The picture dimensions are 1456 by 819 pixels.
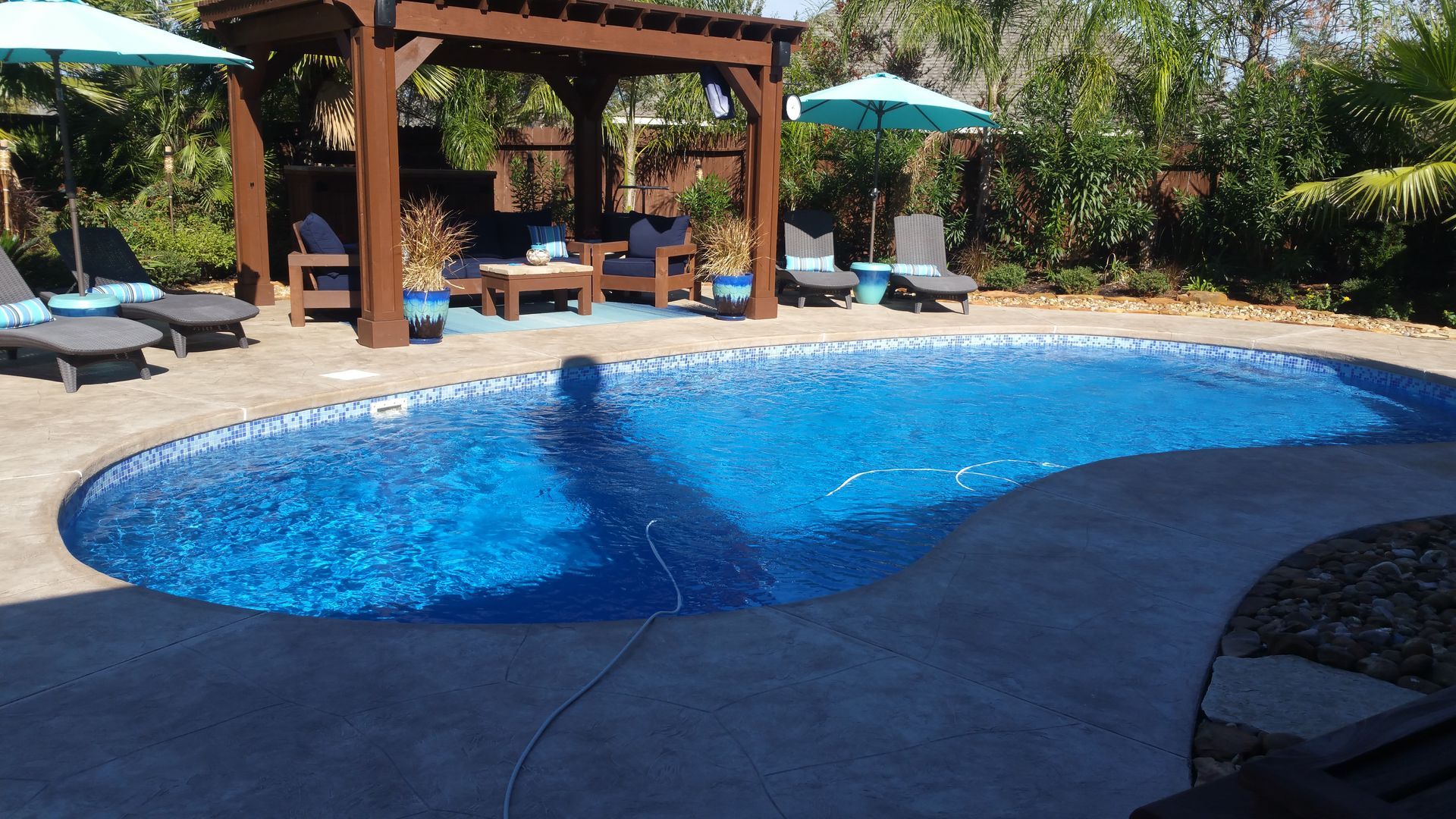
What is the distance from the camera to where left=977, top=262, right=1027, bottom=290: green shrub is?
14.1m

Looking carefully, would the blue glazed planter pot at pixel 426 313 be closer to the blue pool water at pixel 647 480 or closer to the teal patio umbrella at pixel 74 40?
the blue pool water at pixel 647 480

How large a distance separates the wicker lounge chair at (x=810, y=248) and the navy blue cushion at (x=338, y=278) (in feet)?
15.1

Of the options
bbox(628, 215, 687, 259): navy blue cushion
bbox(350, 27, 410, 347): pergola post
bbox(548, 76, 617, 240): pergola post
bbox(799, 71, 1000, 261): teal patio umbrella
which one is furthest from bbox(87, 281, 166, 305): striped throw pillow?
bbox(799, 71, 1000, 261): teal patio umbrella

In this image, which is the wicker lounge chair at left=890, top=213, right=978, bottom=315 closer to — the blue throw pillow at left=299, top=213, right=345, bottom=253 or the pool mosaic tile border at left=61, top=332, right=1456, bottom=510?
the pool mosaic tile border at left=61, top=332, right=1456, bottom=510

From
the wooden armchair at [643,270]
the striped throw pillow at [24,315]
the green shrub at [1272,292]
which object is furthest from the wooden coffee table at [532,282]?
the green shrub at [1272,292]

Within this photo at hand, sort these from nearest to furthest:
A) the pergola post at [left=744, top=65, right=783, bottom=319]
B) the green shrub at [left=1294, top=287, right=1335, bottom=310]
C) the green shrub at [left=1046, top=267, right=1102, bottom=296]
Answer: the pergola post at [left=744, top=65, right=783, bottom=319]
the green shrub at [left=1294, top=287, right=1335, bottom=310]
the green shrub at [left=1046, top=267, right=1102, bottom=296]

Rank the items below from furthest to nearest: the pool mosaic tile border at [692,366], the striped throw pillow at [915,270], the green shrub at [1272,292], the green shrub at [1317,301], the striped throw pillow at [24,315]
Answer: the green shrub at [1272,292]
the green shrub at [1317,301]
the striped throw pillow at [915,270]
the striped throw pillow at [24,315]
the pool mosaic tile border at [692,366]

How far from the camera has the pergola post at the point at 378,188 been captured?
854 centimetres

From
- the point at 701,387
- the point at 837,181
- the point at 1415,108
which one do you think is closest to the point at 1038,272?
the point at 837,181

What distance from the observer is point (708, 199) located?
51.2ft

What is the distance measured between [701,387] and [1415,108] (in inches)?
328

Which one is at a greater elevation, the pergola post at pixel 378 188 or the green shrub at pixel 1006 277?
the pergola post at pixel 378 188

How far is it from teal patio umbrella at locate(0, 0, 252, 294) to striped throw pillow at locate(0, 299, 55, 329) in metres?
0.52

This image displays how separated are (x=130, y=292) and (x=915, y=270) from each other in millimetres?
7782
